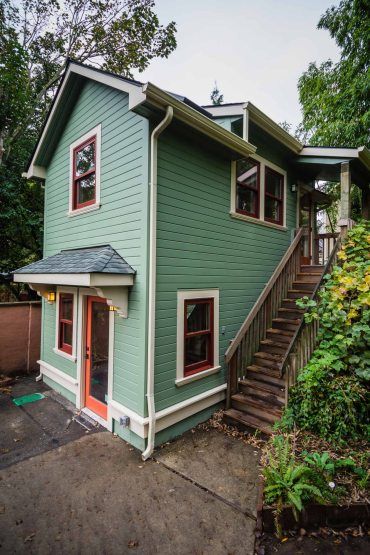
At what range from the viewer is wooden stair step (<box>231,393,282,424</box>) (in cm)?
497

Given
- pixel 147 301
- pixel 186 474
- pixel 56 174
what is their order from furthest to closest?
1. pixel 56 174
2. pixel 147 301
3. pixel 186 474

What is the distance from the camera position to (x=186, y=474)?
3918mm

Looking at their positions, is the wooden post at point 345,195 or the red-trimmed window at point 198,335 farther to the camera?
the wooden post at point 345,195

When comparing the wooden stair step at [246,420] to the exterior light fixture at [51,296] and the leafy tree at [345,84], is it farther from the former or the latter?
the leafy tree at [345,84]

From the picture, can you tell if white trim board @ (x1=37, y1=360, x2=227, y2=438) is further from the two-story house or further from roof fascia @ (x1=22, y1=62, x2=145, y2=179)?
roof fascia @ (x1=22, y1=62, x2=145, y2=179)

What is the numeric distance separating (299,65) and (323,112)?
3433mm

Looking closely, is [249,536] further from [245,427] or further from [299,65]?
[299,65]

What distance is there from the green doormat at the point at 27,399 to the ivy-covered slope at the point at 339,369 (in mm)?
5400

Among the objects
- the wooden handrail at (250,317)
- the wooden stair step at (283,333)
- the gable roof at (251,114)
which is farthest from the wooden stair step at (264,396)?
the gable roof at (251,114)

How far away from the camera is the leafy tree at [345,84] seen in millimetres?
9922

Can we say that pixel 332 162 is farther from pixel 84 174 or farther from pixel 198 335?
pixel 84 174

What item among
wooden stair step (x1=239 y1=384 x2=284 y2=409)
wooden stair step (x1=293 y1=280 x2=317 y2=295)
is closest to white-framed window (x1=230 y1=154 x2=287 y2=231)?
wooden stair step (x1=293 y1=280 x2=317 y2=295)

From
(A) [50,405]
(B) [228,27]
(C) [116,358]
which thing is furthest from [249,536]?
(B) [228,27]

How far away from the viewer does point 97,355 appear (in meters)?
5.57
